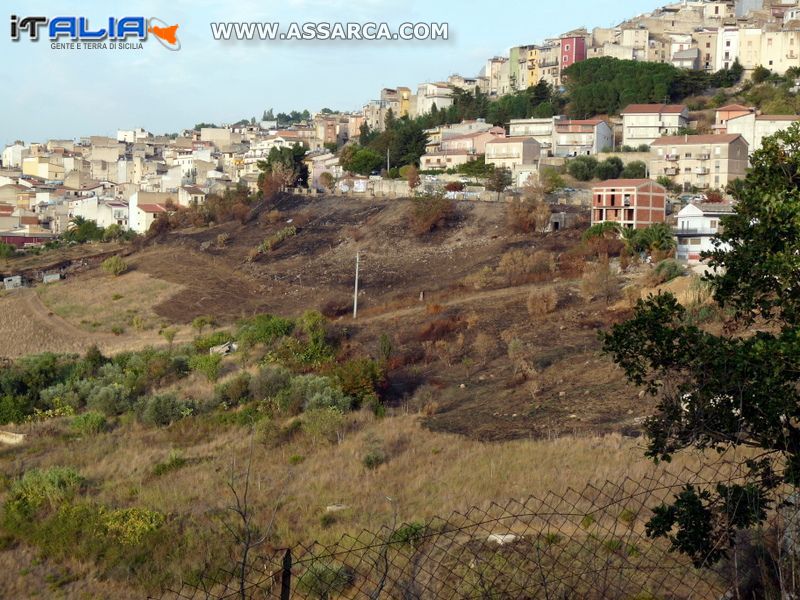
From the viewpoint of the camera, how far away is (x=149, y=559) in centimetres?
1250

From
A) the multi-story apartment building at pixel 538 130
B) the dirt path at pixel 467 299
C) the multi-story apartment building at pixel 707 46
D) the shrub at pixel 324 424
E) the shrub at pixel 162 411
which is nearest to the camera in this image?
the shrub at pixel 324 424

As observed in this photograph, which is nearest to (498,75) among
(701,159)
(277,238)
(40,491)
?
(701,159)

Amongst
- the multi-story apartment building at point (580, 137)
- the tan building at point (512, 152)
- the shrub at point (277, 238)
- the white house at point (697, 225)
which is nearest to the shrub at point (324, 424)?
the white house at point (697, 225)

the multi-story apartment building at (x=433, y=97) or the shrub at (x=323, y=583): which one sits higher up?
the multi-story apartment building at (x=433, y=97)

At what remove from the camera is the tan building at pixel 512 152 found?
192 ft

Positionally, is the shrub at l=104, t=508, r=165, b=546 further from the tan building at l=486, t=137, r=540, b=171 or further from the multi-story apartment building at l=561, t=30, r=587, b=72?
the multi-story apartment building at l=561, t=30, r=587, b=72

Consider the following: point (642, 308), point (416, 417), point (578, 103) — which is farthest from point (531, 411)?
point (578, 103)

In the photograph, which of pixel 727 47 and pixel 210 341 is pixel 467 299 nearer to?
pixel 210 341

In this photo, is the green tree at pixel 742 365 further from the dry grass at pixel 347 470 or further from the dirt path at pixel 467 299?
the dirt path at pixel 467 299

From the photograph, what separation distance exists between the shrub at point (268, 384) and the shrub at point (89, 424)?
3280 mm

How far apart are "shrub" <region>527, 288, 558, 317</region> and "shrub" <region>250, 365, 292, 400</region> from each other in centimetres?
871

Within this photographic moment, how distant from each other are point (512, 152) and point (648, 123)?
9.24 m

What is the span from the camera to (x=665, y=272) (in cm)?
2869

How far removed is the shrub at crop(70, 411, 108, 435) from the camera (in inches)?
792
